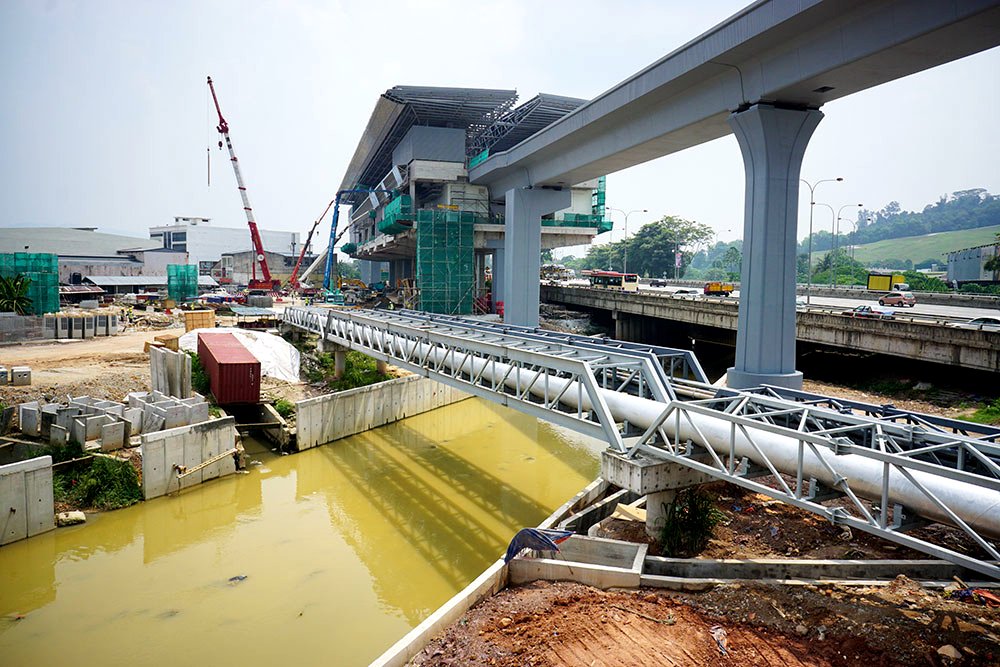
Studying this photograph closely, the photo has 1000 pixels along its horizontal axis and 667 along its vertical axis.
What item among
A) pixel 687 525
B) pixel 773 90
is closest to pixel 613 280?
pixel 773 90

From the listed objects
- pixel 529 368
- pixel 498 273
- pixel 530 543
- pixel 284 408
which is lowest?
pixel 284 408

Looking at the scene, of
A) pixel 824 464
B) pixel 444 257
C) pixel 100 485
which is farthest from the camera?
pixel 444 257

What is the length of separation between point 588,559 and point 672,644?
130 inches

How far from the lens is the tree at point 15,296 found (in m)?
39.5

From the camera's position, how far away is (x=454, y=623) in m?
9.55

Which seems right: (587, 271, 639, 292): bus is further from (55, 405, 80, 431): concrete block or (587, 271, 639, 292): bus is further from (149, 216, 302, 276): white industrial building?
(149, 216, 302, 276): white industrial building

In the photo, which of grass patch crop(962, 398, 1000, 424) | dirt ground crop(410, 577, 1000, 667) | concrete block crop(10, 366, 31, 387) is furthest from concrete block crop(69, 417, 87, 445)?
grass patch crop(962, 398, 1000, 424)

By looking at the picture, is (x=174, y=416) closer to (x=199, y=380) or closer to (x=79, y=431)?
(x=79, y=431)

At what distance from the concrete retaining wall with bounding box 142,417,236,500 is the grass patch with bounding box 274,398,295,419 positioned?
4.88 metres

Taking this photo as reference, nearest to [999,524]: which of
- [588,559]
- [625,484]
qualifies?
[625,484]

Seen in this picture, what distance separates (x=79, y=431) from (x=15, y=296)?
28726mm

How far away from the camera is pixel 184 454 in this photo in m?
19.4

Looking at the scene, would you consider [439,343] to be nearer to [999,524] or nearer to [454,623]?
[454,623]

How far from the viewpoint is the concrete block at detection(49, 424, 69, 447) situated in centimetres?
1888
